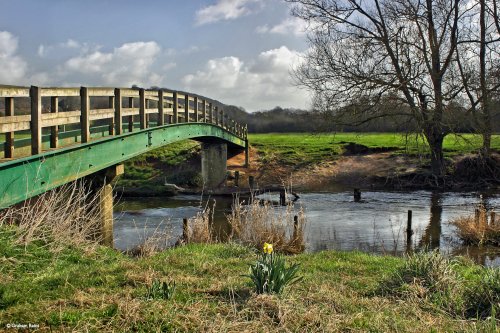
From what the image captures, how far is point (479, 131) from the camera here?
28.0m

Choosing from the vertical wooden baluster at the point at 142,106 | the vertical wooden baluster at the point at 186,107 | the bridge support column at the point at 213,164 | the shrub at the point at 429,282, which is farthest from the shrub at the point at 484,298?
the bridge support column at the point at 213,164

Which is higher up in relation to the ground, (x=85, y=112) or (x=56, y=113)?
(x=85, y=112)

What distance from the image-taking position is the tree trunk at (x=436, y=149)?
29656mm

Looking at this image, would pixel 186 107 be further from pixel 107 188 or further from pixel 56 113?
pixel 56 113

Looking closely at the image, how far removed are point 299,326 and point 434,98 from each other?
24.3 m

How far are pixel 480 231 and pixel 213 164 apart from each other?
20.5 metres

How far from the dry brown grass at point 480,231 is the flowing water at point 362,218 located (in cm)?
36

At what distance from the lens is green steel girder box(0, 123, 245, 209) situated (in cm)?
975

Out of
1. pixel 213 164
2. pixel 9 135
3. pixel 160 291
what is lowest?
pixel 160 291

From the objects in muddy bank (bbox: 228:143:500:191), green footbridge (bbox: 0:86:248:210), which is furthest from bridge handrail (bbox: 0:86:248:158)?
muddy bank (bbox: 228:143:500:191)

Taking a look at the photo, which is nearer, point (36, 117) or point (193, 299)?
point (193, 299)

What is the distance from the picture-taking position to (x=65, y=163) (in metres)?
12.0

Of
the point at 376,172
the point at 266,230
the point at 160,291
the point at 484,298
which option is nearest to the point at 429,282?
the point at 484,298

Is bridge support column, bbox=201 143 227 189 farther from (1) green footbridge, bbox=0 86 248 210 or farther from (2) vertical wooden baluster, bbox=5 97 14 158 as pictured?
(2) vertical wooden baluster, bbox=5 97 14 158
